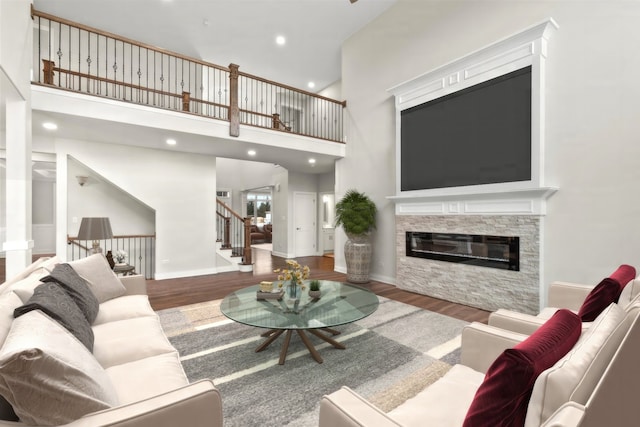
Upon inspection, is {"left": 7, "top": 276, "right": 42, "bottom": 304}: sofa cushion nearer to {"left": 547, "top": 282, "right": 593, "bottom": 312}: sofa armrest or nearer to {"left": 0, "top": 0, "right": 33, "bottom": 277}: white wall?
{"left": 0, "top": 0, "right": 33, "bottom": 277}: white wall

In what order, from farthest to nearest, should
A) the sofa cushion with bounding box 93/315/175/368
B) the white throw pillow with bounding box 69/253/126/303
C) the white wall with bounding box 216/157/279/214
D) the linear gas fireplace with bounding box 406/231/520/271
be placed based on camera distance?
the white wall with bounding box 216/157/279/214, the linear gas fireplace with bounding box 406/231/520/271, the white throw pillow with bounding box 69/253/126/303, the sofa cushion with bounding box 93/315/175/368

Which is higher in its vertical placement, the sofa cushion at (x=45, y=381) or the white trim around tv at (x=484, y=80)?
the white trim around tv at (x=484, y=80)

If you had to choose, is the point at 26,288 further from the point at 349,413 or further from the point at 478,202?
the point at 478,202

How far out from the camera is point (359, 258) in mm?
5414

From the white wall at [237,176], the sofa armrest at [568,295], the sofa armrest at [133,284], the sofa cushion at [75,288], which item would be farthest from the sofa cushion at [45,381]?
the white wall at [237,176]

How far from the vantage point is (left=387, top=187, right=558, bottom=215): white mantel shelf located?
3.49 metres

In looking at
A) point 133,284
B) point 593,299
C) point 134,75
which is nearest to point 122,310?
point 133,284

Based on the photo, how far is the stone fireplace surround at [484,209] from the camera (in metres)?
3.46

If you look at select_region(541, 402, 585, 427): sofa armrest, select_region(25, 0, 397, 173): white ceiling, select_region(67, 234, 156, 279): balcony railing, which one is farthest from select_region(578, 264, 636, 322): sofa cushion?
select_region(67, 234, 156, 279): balcony railing

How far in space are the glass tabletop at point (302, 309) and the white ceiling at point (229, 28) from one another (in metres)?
3.43

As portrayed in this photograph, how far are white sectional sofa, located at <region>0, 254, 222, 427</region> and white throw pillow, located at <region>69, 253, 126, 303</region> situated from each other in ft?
2.80

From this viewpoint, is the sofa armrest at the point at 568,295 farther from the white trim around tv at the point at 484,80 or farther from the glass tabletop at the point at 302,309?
the glass tabletop at the point at 302,309

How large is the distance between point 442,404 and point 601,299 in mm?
1191

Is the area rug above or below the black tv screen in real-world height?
Answer: below
